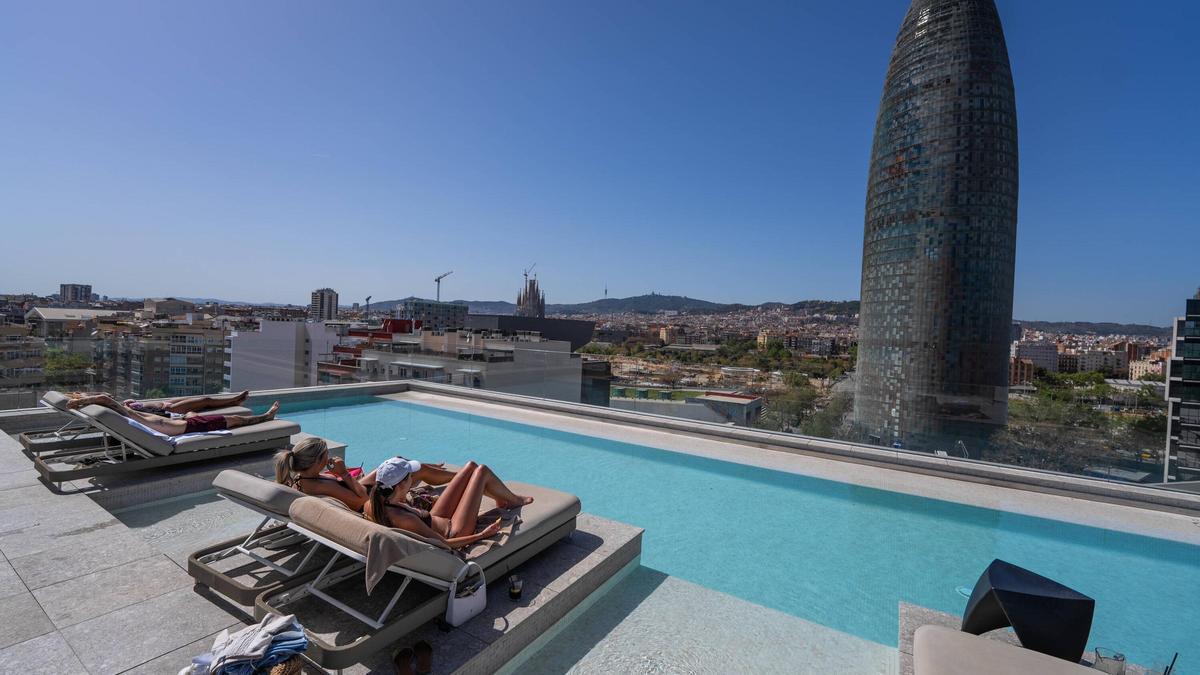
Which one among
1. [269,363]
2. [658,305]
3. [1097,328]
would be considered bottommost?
[269,363]

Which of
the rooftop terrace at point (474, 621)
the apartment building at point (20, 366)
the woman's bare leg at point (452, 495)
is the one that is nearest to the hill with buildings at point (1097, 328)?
the rooftop terrace at point (474, 621)

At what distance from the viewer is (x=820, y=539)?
4148 mm

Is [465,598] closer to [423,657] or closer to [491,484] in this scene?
[423,657]

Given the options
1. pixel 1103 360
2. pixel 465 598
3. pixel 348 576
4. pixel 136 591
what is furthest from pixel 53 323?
pixel 1103 360

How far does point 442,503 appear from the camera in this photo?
2736mm

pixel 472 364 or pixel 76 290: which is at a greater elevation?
pixel 76 290

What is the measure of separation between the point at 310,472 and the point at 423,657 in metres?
1.16

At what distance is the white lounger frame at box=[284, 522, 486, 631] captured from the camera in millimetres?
2012

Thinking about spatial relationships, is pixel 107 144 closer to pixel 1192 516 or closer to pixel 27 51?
pixel 27 51

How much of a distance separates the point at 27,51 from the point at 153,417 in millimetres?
7426

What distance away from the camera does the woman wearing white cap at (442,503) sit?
2.37m

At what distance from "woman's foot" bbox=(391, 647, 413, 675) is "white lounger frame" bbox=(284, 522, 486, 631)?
0.12 m

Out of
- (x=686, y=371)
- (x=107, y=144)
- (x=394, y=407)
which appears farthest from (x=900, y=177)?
(x=107, y=144)

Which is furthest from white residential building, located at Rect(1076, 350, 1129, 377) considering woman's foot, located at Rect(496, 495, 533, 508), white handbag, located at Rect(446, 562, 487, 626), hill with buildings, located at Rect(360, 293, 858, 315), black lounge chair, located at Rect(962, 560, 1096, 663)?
hill with buildings, located at Rect(360, 293, 858, 315)
